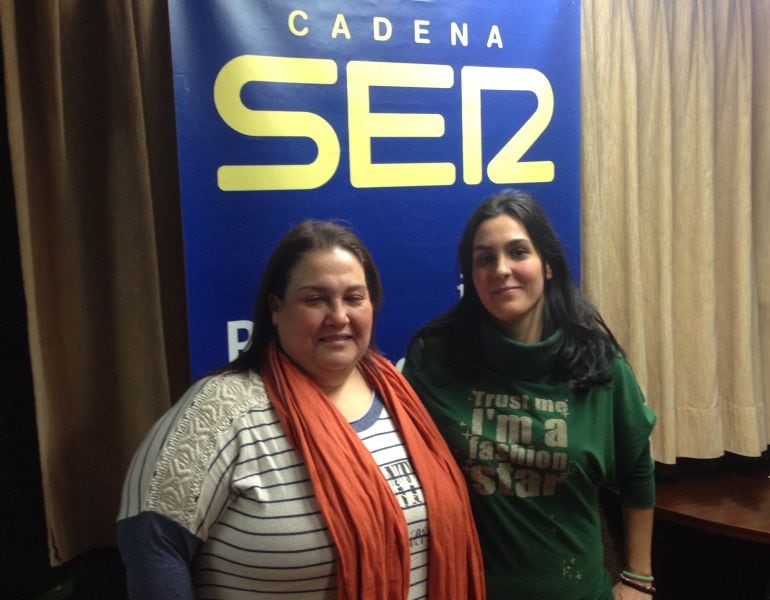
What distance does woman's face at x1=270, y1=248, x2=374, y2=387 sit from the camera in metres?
1.28

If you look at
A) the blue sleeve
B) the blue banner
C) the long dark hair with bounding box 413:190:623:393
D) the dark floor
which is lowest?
Answer: the dark floor

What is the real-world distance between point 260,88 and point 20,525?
1.13m

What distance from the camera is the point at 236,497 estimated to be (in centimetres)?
118

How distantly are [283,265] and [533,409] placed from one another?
1.82 feet

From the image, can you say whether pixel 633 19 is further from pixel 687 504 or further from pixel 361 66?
pixel 687 504

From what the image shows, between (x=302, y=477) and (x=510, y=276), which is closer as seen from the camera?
(x=302, y=477)

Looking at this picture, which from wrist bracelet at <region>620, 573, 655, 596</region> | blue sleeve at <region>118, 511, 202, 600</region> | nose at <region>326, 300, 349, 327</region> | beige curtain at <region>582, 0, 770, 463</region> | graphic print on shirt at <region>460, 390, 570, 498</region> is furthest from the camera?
beige curtain at <region>582, 0, 770, 463</region>

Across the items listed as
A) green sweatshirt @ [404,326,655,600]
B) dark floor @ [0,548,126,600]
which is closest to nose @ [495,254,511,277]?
green sweatshirt @ [404,326,655,600]

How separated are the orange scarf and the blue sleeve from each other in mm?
231

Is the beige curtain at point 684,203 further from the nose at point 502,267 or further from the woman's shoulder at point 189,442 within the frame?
the woman's shoulder at point 189,442

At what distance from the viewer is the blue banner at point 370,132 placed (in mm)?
1646

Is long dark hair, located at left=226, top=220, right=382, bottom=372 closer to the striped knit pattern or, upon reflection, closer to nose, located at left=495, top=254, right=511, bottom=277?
the striped knit pattern

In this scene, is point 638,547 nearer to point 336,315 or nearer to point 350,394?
point 350,394

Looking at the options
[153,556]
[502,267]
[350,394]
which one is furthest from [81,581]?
[502,267]
